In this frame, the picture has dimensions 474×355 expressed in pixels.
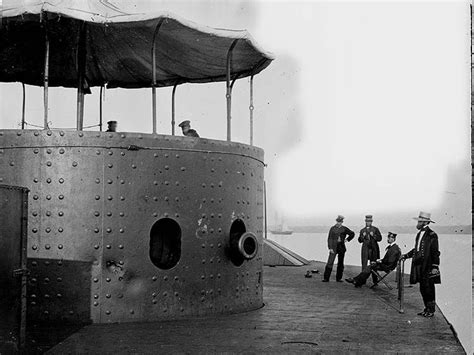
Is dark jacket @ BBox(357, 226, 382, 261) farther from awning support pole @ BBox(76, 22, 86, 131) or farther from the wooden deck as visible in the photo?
awning support pole @ BBox(76, 22, 86, 131)

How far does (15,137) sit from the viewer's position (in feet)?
27.0

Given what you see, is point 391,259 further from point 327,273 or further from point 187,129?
point 187,129

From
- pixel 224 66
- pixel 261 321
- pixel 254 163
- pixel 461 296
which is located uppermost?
pixel 224 66

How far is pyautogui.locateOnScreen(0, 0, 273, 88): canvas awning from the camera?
8.44m

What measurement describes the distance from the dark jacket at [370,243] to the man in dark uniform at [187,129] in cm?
557

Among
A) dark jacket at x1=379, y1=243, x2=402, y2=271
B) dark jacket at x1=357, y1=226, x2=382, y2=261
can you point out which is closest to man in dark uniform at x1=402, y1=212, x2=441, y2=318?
dark jacket at x1=379, y1=243, x2=402, y2=271

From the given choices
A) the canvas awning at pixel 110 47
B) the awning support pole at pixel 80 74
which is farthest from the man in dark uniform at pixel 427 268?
the awning support pole at pixel 80 74

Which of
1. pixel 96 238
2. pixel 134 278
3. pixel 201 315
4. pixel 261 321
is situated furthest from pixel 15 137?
pixel 261 321

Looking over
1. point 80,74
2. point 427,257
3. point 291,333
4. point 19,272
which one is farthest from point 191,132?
point 19,272

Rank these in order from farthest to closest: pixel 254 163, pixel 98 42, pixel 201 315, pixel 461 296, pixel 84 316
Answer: pixel 461 296 < pixel 98 42 < pixel 254 163 < pixel 201 315 < pixel 84 316

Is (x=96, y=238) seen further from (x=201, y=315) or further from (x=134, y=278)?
(x=201, y=315)

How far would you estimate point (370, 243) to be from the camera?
1401 cm

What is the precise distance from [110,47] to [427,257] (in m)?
5.98

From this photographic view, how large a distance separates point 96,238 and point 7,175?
52.5 inches
